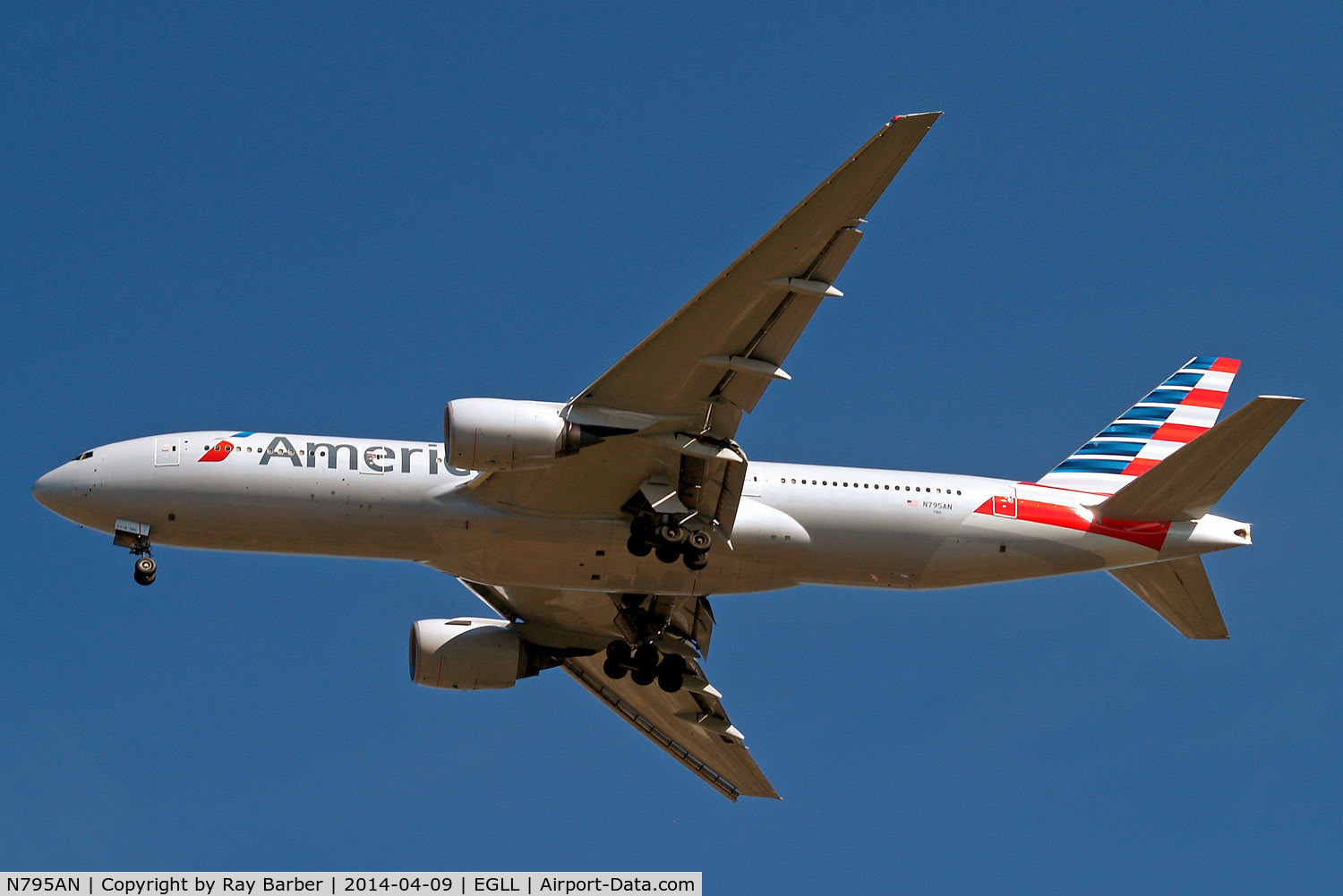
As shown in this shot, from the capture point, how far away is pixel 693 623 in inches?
1447

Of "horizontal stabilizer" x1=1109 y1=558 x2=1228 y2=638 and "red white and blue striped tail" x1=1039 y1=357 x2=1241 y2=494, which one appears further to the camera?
"red white and blue striped tail" x1=1039 y1=357 x2=1241 y2=494

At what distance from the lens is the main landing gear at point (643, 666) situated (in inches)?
1384

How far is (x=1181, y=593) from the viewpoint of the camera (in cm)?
3441

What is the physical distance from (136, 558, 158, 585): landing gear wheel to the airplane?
1.0 inches

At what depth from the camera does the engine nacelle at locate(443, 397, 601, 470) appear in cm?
2795

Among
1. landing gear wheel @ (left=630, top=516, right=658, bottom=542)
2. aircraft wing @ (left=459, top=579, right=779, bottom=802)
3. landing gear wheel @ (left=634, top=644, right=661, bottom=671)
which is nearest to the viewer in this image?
landing gear wheel @ (left=630, top=516, right=658, bottom=542)

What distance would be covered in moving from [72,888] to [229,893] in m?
2.77

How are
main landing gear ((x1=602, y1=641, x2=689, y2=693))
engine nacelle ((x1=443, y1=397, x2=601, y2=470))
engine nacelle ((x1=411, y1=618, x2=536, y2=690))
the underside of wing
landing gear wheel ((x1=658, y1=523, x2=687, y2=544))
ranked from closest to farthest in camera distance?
the underside of wing → engine nacelle ((x1=443, y1=397, x2=601, y2=470)) → landing gear wheel ((x1=658, y1=523, x2=687, y2=544)) → main landing gear ((x1=602, y1=641, x2=689, y2=693)) → engine nacelle ((x1=411, y1=618, x2=536, y2=690))

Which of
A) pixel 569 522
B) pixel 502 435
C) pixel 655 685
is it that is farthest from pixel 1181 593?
pixel 502 435

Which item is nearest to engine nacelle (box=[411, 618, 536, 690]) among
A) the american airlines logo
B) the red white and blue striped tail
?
the american airlines logo

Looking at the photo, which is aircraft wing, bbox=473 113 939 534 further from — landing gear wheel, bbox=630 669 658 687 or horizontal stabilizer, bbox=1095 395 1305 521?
horizontal stabilizer, bbox=1095 395 1305 521

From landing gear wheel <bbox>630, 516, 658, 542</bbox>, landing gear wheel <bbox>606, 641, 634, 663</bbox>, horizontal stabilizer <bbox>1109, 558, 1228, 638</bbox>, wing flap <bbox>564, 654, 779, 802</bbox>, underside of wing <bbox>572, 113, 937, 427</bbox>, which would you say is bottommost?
wing flap <bbox>564, 654, 779, 802</bbox>

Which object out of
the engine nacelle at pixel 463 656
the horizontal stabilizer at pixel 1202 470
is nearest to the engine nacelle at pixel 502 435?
the engine nacelle at pixel 463 656

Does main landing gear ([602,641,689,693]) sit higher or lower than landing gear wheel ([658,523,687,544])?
lower
